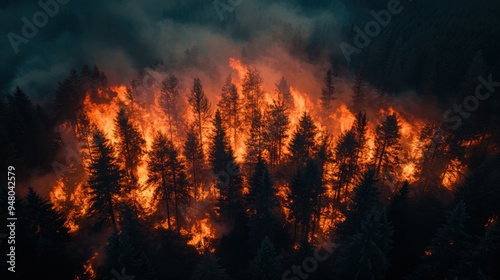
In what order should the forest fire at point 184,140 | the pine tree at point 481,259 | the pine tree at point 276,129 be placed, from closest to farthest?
the pine tree at point 481,259 < the forest fire at point 184,140 < the pine tree at point 276,129

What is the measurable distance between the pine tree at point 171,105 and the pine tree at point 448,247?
42414mm

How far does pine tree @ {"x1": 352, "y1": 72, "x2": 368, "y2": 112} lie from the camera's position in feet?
194

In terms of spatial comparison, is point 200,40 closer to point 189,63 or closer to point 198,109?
point 189,63

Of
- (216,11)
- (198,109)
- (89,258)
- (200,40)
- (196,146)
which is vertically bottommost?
(89,258)

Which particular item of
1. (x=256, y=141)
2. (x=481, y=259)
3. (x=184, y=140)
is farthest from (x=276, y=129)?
(x=481, y=259)

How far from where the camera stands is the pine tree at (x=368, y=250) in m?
25.5

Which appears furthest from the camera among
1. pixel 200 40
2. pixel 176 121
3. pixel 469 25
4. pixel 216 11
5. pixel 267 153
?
pixel 216 11

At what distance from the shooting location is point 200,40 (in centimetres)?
10281

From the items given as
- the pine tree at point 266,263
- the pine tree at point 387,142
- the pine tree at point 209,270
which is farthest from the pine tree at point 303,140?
the pine tree at point 209,270

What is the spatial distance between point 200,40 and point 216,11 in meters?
50.0

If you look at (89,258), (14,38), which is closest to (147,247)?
(89,258)

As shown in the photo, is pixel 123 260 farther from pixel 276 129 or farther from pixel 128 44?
pixel 128 44

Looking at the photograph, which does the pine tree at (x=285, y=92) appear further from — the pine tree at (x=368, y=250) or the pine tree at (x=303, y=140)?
the pine tree at (x=368, y=250)

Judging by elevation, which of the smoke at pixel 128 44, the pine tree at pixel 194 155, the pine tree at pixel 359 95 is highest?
the smoke at pixel 128 44
